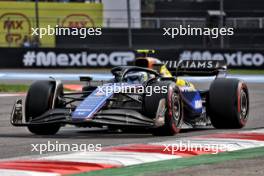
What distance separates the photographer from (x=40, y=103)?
35.3 feet

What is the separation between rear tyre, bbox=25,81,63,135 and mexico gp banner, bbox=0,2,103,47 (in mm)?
23541

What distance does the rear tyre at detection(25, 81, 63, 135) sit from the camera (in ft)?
35.3

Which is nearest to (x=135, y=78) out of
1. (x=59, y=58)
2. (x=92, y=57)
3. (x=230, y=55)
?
(x=230, y=55)

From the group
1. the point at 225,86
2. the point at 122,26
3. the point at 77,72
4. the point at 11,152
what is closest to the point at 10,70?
the point at 77,72

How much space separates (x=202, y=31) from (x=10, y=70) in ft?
26.8

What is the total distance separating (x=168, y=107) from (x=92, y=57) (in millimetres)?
21118

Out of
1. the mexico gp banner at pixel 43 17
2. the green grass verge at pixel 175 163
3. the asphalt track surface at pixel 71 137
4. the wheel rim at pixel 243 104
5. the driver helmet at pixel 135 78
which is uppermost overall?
the mexico gp banner at pixel 43 17

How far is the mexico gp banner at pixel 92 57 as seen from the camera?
30.8m

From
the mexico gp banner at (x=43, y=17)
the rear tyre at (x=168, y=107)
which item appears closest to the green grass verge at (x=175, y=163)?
the rear tyre at (x=168, y=107)

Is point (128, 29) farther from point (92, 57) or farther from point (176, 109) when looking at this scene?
point (176, 109)
